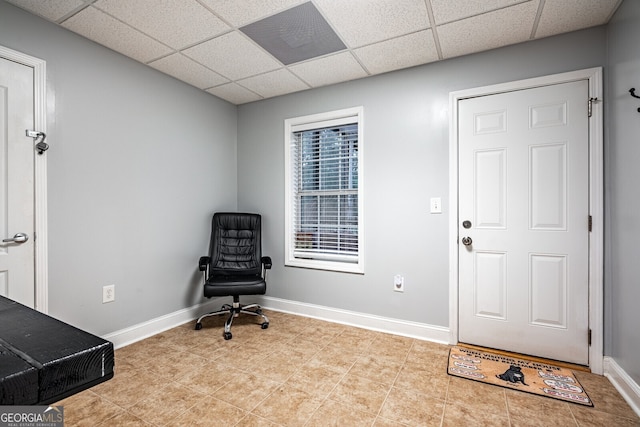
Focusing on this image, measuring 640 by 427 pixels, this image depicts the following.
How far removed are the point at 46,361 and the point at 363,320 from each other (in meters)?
2.76

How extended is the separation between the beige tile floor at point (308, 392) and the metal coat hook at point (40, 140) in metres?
1.60

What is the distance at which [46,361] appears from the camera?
1.41ft

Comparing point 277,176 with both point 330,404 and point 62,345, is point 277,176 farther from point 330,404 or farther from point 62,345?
point 62,345

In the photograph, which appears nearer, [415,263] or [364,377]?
[364,377]

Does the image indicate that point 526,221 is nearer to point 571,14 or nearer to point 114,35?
point 571,14

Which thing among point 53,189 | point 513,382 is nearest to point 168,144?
point 53,189

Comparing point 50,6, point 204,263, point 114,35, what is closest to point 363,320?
point 204,263

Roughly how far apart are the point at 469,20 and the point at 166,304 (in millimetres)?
3422

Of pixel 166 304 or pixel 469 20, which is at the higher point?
pixel 469 20

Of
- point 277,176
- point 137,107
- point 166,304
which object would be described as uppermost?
point 137,107

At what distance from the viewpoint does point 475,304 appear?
8.17 ft

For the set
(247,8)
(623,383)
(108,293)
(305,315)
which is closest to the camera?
(623,383)
